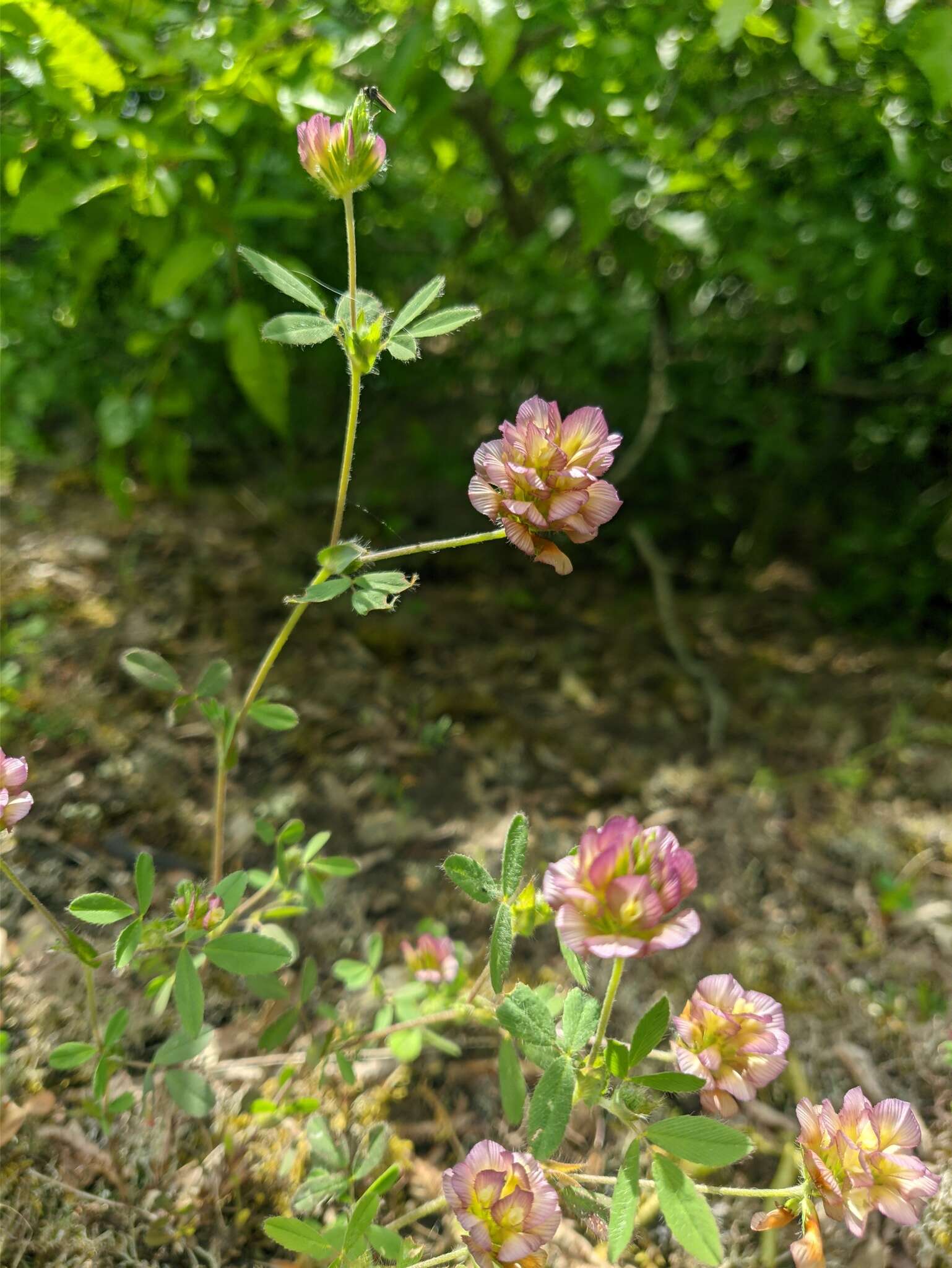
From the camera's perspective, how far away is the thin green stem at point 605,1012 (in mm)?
742

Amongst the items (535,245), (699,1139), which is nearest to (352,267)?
(699,1139)

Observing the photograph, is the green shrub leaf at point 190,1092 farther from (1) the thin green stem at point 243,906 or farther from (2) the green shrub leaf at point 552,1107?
(2) the green shrub leaf at point 552,1107

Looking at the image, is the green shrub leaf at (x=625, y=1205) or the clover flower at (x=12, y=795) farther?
the clover flower at (x=12, y=795)

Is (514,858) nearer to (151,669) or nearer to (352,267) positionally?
(151,669)

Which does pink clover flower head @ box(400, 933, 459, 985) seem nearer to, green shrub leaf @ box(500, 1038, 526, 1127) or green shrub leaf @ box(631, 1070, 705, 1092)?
green shrub leaf @ box(500, 1038, 526, 1127)

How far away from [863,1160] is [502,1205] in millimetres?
348

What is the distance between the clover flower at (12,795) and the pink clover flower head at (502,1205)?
1.80 ft

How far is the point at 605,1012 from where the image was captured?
780 millimetres

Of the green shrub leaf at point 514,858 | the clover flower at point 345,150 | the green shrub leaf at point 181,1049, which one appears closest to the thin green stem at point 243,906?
the green shrub leaf at point 181,1049

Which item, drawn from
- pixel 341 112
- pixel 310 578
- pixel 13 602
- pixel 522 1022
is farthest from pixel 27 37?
pixel 522 1022

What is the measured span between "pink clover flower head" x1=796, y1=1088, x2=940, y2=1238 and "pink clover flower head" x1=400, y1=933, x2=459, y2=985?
0.51m

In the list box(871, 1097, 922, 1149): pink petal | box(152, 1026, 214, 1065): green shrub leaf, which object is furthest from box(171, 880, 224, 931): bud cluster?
box(871, 1097, 922, 1149): pink petal

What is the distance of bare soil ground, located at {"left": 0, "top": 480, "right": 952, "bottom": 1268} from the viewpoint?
1146mm

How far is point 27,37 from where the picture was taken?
1.31 metres
